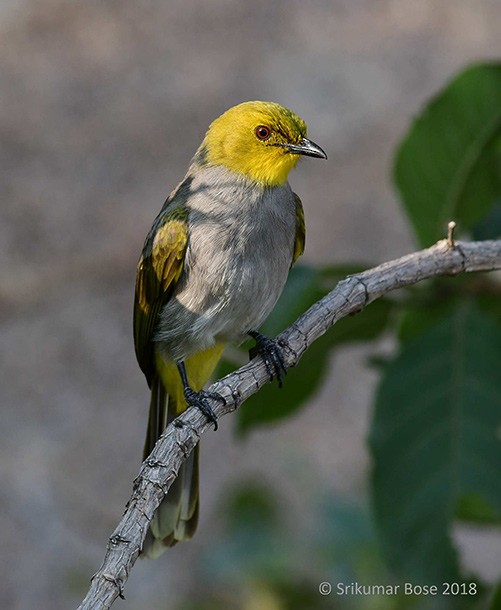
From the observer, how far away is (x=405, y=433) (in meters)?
3.35

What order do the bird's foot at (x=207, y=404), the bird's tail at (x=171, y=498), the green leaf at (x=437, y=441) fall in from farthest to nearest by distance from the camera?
the bird's tail at (x=171, y=498), the green leaf at (x=437, y=441), the bird's foot at (x=207, y=404)

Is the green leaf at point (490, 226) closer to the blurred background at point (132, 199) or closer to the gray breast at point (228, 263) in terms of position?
the gray breast at point (228, 263)

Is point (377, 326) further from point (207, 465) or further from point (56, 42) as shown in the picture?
point (56, 42)

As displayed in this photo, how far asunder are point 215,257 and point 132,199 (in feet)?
12.7

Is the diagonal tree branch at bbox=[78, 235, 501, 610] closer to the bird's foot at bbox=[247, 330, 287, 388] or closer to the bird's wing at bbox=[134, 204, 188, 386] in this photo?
the bird's foot at bbox=[247, 330, 287, 388]

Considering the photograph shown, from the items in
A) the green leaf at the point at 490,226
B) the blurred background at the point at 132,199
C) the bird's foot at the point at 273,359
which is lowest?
the bird's foot at the point at 273,359

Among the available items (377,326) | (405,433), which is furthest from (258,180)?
(405,433)

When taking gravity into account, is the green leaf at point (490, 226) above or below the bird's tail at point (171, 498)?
above

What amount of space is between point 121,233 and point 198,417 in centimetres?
455

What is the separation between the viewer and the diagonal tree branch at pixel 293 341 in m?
2.35

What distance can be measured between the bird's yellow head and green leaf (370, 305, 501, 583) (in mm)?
754

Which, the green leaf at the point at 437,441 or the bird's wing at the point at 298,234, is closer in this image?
the green leaf at the point at 437,441

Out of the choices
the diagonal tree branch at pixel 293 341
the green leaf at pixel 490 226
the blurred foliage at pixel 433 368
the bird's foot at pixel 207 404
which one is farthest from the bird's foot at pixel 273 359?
the green leaf at pixel 490 226

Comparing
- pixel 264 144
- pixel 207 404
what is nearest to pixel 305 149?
pixel 264 144
